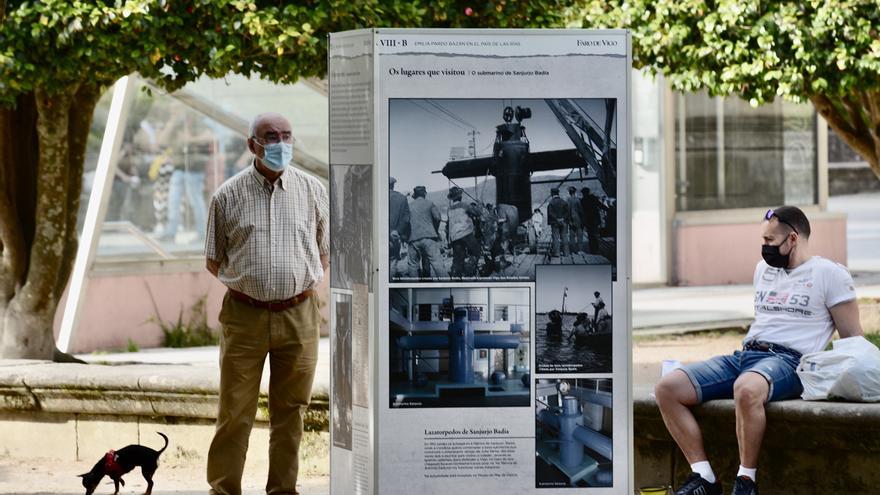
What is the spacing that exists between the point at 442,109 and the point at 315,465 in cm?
294

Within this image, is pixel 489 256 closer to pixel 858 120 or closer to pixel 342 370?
pixel 342 370

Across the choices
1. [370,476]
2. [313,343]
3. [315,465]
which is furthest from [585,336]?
[315,465]

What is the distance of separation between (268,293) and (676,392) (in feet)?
6.14

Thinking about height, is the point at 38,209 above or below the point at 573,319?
above

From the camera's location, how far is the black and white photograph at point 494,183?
5453mm

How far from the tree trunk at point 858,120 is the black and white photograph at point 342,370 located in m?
7.55

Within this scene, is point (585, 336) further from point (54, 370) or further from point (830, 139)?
point (830, 139)

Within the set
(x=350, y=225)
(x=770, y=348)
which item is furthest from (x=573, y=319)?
(x=770, y=348)

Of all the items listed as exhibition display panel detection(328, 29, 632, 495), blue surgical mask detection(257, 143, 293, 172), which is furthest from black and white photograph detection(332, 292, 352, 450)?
blue surgical mask detection(257, 143, 293, 172)

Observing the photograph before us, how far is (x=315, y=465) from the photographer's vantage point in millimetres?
7785

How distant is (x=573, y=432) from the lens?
5.59 metres

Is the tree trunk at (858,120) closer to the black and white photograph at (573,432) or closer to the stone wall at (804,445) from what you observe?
the stone wall at (804,445)

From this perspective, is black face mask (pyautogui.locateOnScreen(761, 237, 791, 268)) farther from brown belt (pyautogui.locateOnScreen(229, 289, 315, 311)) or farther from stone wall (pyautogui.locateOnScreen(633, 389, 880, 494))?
brown belt (pyautogui.locateOnScreen(229, 289, 315, 311))

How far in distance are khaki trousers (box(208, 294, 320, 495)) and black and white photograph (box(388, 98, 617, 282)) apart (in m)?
1.32
